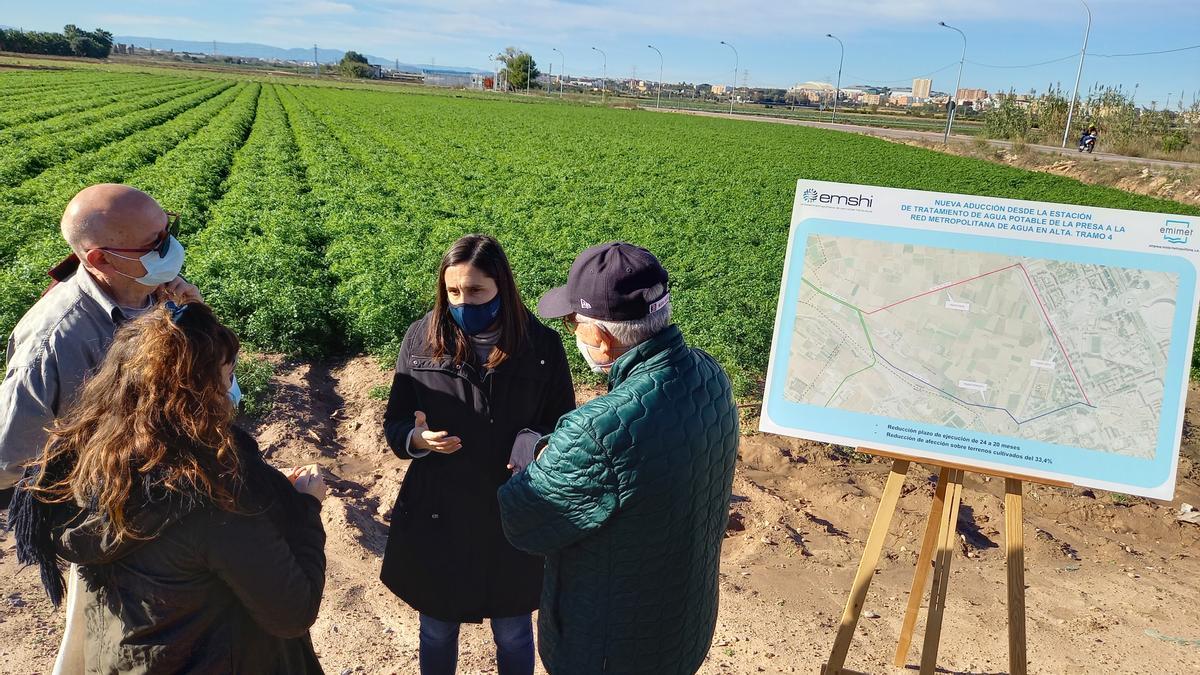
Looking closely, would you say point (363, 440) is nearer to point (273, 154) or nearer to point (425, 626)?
point (425, 626)

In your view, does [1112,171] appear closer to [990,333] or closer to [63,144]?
[990,333]

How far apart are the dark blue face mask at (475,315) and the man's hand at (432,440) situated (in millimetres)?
411

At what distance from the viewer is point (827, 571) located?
532 cm

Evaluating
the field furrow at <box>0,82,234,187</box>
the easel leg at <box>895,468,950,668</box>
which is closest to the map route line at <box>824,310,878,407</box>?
the easel leg at <box>895,468,950,668</box>

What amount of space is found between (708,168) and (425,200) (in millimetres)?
13383

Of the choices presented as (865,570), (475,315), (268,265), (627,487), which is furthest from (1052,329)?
(268,265)

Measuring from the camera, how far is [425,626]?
338 centimetres

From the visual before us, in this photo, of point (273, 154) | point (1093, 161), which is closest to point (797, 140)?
point (1093, 161)

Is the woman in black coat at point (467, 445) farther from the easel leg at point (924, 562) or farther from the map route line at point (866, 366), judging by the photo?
the easel leg at point (924, 562)

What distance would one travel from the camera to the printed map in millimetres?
3611

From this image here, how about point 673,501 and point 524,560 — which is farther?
point 524,560

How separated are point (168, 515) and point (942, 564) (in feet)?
11.4

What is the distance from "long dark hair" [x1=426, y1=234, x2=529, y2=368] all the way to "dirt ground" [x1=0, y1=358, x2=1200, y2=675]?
74.7 inches

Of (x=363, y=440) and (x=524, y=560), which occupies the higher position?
(x=524, y=560)
